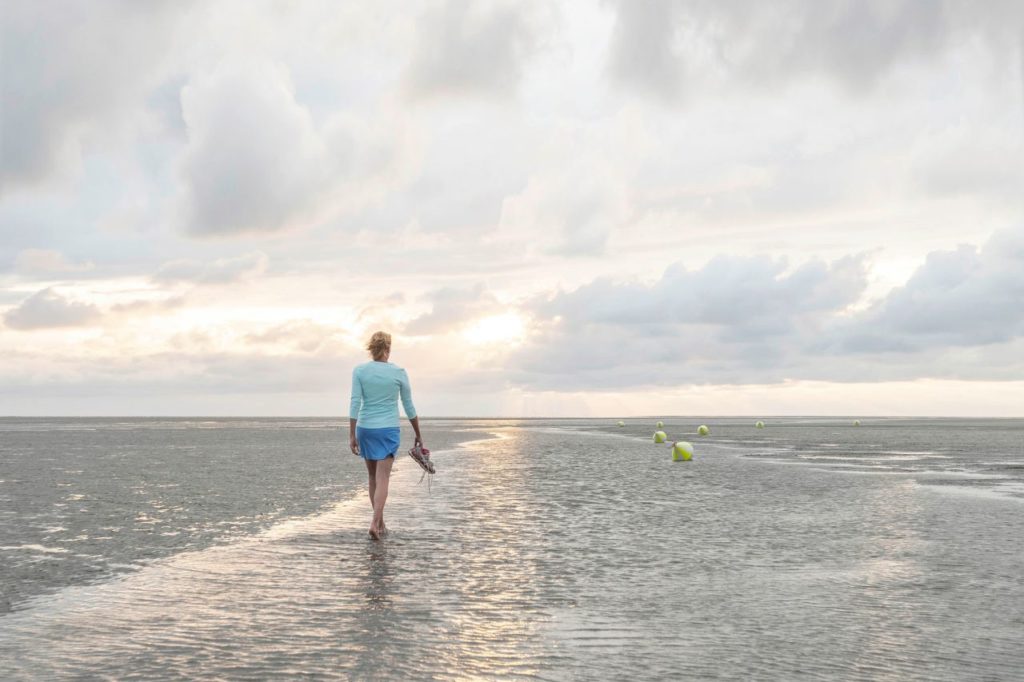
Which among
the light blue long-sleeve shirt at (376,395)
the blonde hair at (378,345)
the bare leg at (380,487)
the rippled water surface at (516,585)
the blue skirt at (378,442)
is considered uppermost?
the blonde hair at (378,345)

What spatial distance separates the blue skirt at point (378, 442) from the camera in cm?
1293

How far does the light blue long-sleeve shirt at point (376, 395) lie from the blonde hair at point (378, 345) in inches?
8.7

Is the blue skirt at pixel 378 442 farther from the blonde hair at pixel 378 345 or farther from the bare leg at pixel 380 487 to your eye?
the blonde hair at pixel 378 345

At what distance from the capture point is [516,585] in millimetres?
9734

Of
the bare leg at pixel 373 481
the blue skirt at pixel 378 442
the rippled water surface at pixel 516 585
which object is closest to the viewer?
the rippled water surface at pixel 516 585

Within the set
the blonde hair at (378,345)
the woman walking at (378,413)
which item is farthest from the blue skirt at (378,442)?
the blonde hair at (378,345)

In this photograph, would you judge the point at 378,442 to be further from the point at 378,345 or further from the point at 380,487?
the point at 378,345

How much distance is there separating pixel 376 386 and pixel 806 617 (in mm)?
6784

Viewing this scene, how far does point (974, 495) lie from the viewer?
21328 mm

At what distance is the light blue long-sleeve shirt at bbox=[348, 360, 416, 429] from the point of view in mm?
12969

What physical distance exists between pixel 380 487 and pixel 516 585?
3.89 metres

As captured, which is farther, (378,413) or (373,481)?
(373,481)

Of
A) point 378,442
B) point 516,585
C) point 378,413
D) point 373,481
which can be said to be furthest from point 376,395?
point 516,585

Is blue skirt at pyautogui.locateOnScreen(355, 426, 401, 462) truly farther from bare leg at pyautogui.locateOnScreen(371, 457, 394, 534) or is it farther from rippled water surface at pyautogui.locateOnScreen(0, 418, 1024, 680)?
rippled water surface at pyautogui.locateOnScreen(0, 418, 1024, 680)
